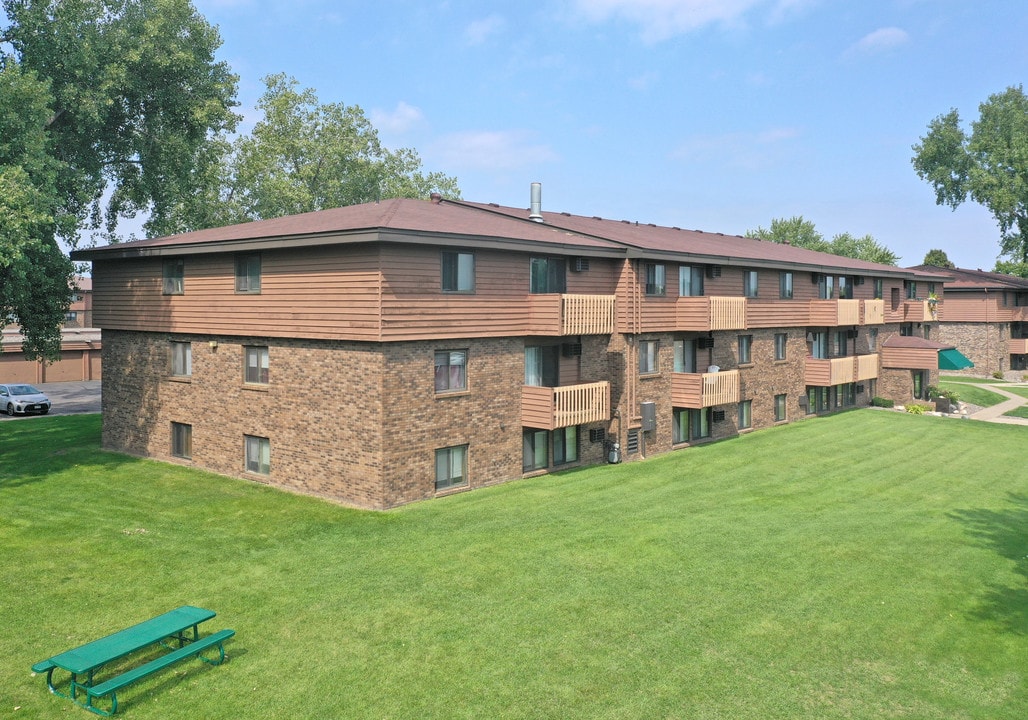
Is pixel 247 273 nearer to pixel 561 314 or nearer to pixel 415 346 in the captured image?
pixel 415 346

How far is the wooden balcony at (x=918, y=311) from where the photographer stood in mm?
49450

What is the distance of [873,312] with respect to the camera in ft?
144

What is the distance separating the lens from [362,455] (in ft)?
69.4

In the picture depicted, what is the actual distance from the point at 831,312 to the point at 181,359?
31614mm

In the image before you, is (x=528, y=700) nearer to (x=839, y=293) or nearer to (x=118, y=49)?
(x=118, y=49)

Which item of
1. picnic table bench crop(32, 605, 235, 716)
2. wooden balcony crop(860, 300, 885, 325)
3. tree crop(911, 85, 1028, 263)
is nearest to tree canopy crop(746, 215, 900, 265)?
tree crop(911, 85, 1028, 263)

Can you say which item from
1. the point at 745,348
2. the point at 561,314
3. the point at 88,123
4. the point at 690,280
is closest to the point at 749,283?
the point at 745,348

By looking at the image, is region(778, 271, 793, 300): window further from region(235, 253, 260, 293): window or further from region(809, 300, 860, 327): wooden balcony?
region(235, 253, 260, 293): window

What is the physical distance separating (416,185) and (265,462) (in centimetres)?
4752

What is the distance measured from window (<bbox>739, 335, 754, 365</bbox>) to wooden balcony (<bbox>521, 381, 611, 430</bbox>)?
40.7 feet

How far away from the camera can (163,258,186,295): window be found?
Result: 26578 mm

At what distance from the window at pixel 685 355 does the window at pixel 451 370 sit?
39.0ft

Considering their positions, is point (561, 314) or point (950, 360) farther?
point (950, 360)

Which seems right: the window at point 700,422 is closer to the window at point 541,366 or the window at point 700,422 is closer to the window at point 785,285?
the window at point 785,285
